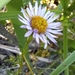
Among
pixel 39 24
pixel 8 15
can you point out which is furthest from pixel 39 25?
pixel 8 15

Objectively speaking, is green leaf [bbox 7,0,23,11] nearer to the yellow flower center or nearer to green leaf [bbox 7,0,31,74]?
green leaf [bbox 7,0,31,74]

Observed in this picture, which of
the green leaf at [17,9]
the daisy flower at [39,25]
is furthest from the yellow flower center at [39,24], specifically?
the green leaf at [17,9]

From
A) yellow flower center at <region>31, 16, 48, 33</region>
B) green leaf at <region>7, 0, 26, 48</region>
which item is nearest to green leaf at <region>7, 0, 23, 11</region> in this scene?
green leaf at <region>7, 0, 26, 48</region>

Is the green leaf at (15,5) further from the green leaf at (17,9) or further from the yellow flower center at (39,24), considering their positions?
the yellow flower center at (39,24)

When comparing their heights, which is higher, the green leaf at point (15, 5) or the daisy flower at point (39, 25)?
the green leaf at point (15, 5)

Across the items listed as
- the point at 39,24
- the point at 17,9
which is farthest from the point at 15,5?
the point at 39,24

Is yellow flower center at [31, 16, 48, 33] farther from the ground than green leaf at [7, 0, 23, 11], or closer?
closer

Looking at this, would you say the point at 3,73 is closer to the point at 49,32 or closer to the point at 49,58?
the point at 49,58

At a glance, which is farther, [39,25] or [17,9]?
[17,9]

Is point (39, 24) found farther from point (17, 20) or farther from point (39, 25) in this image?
point (17, 20)
